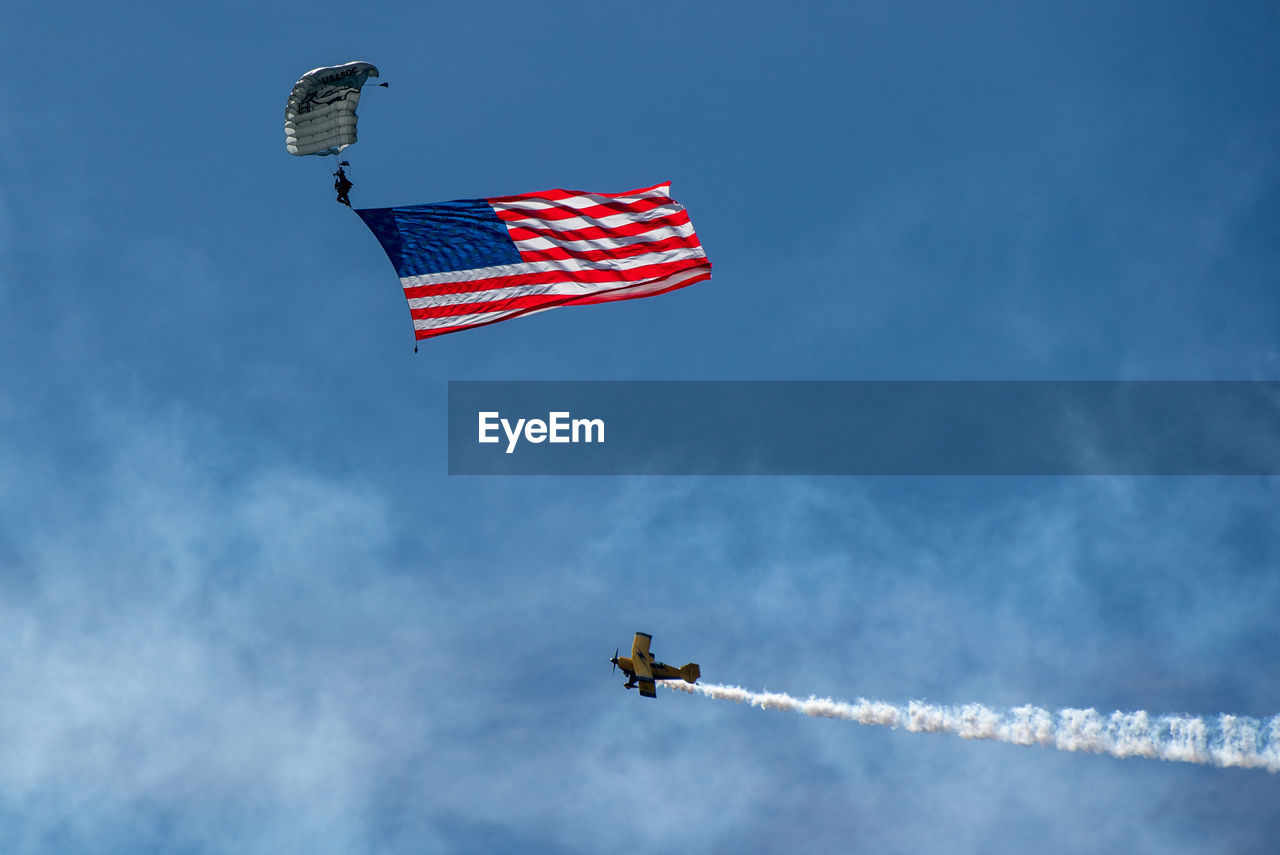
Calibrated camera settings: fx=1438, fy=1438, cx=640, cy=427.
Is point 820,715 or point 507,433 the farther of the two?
point 820,715

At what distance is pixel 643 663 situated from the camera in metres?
99.8

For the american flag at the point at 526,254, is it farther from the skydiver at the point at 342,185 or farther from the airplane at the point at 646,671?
the airplane at the point at 646,671

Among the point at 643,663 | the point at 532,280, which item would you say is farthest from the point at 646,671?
the point at 532,280

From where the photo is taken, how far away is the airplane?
98875 millimetres

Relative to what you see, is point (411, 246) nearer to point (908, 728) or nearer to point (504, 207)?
point (504, 207)

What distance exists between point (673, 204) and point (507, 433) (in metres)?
21.2

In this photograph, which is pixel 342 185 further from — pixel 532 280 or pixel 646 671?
pixel 646 671

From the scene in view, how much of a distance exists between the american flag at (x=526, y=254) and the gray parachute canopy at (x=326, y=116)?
18.8ft

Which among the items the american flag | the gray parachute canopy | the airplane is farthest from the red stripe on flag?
the airplane

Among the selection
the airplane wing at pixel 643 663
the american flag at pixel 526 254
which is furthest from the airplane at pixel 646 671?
the american flag at pixel 526 254

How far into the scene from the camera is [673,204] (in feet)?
189

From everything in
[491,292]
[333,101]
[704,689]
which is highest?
[333,101]

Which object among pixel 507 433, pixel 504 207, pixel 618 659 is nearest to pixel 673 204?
pixel 504 207

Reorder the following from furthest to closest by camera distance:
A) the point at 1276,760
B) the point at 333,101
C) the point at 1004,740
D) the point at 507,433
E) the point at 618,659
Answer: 1. the point at 618,659
2. the point at 1004,740
3. the point at 1276,760
4. the point at 507,433
5. the point at 333,101
